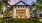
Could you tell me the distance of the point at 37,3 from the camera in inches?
67.2

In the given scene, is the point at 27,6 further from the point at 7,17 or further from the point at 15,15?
the point at 7,17

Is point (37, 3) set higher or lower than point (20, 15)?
higher

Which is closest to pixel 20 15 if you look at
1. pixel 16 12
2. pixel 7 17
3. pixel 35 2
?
pixel 16 12

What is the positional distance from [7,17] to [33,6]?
0.42 metres

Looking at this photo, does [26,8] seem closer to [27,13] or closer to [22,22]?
[27,13]

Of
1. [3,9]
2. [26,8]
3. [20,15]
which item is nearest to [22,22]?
[20,15]

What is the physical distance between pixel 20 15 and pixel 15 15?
76 mm

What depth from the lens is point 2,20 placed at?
5.36ft

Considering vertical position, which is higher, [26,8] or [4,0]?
[4,0]

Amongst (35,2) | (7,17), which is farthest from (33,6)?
(7,17)

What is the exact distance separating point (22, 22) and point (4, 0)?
437mm

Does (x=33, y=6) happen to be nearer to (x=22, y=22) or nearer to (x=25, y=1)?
(x=25, y=1)

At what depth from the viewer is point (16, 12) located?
1.71 metres

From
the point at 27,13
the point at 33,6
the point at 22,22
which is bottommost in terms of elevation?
the point at 22,22
